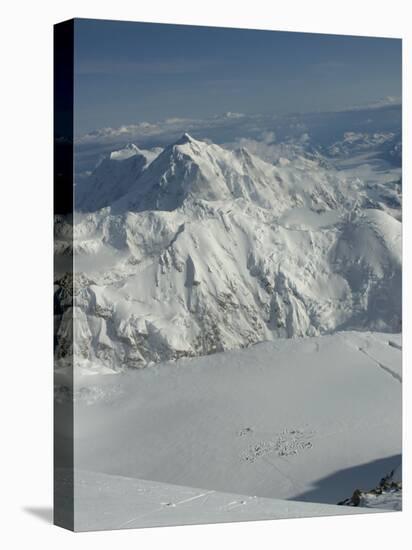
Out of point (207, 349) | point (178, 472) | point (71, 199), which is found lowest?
point (178, 472)

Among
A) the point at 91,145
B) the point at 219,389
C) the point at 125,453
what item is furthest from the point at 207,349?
the point at 91,145

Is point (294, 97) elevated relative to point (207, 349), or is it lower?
elevated

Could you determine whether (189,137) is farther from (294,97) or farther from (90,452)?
(90,452)

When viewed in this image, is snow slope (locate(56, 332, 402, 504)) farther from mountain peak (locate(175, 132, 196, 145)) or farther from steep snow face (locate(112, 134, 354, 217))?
mountain peak (locate(175, 132, 196, 145))

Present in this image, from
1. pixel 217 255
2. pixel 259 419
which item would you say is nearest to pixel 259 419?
pixel 259 419

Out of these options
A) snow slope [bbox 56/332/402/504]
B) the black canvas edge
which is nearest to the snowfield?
snow slope [bbox 56/332/402/504]
